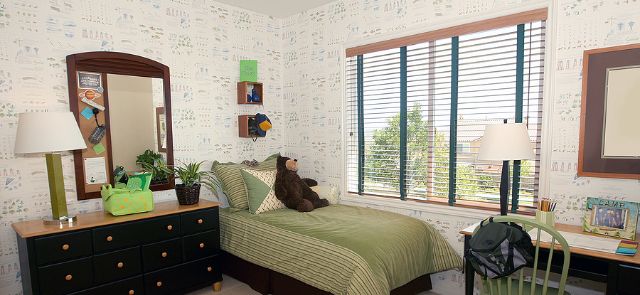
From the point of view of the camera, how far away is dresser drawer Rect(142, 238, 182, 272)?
2557 millimetres

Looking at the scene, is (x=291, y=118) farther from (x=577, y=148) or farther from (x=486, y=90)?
(x=577, y=148)

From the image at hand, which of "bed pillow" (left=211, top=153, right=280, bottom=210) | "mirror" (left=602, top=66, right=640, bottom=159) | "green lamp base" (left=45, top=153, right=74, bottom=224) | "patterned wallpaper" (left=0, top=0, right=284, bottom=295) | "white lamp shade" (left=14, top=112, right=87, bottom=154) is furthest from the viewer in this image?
"bed pillow" (left=211, top=153, right=280, bottom=210)

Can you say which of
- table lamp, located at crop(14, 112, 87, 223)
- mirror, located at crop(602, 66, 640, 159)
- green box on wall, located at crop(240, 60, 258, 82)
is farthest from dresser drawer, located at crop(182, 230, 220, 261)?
mirror, located at crop(602, 66, 640, 159)

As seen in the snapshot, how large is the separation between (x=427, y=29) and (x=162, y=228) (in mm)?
2517

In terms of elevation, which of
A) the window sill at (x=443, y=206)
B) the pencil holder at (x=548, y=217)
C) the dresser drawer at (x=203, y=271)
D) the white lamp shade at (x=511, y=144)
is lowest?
the dresser drawer at (x=203, y=271)

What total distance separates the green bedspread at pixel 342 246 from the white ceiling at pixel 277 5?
1.95 metres

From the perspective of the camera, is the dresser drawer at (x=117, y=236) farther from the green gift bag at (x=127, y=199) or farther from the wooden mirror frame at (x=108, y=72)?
the wooden mirror frame at (x=108, y=72)

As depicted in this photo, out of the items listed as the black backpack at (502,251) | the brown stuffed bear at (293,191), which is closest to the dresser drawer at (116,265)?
the brown stuffed bear at (293,191)

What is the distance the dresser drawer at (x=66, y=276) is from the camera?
2133mm

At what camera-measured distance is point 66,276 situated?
2209mm

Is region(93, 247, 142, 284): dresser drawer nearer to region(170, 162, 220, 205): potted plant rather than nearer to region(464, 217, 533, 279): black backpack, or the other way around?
region(170, 162, 220, 205): potted plant

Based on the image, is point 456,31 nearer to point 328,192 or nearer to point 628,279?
point 328,192

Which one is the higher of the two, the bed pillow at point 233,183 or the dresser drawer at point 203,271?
the bed pillow at point 233,183

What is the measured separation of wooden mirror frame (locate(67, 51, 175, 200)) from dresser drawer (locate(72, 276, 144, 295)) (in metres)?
0.70
